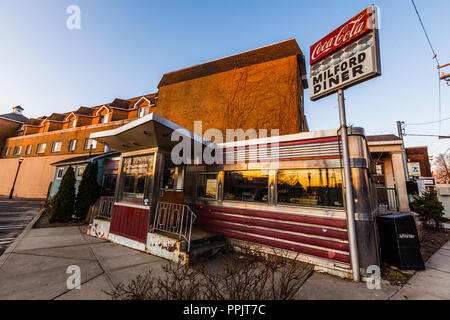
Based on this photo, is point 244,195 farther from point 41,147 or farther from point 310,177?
point 41,147

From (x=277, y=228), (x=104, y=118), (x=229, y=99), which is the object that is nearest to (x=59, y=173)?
(x=104, y=118)

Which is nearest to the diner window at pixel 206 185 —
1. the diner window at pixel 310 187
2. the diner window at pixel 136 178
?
the diner window at pixel 136 178

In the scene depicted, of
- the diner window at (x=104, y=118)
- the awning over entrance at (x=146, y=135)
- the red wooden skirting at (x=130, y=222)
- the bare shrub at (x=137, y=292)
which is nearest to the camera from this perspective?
the bare shrub at (x=137, y=292)

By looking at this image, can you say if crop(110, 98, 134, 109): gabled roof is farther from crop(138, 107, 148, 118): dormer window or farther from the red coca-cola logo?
the red coca-cola logo

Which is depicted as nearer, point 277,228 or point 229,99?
point 277,228

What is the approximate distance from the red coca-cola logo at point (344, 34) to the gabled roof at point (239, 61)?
6.59 m

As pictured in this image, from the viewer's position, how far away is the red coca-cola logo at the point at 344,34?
177 inches

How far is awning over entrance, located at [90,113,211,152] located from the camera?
16.0 ft

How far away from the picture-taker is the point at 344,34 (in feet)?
16.1

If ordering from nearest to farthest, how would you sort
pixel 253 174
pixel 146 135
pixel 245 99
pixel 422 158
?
pixel 146 135, pixel 253 174, pixel 245 99, pixel 422 158

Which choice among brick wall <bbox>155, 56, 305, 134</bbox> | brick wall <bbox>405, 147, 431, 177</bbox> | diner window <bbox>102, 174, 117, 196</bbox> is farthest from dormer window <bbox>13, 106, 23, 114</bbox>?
brick wall <bbox>405, 147, 431, 177</bbox>

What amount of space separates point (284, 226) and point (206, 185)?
308 centimetres

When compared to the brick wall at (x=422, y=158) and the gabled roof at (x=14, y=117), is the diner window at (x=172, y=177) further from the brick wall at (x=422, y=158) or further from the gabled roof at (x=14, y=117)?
the gabled roof at (x=14, y=117)
